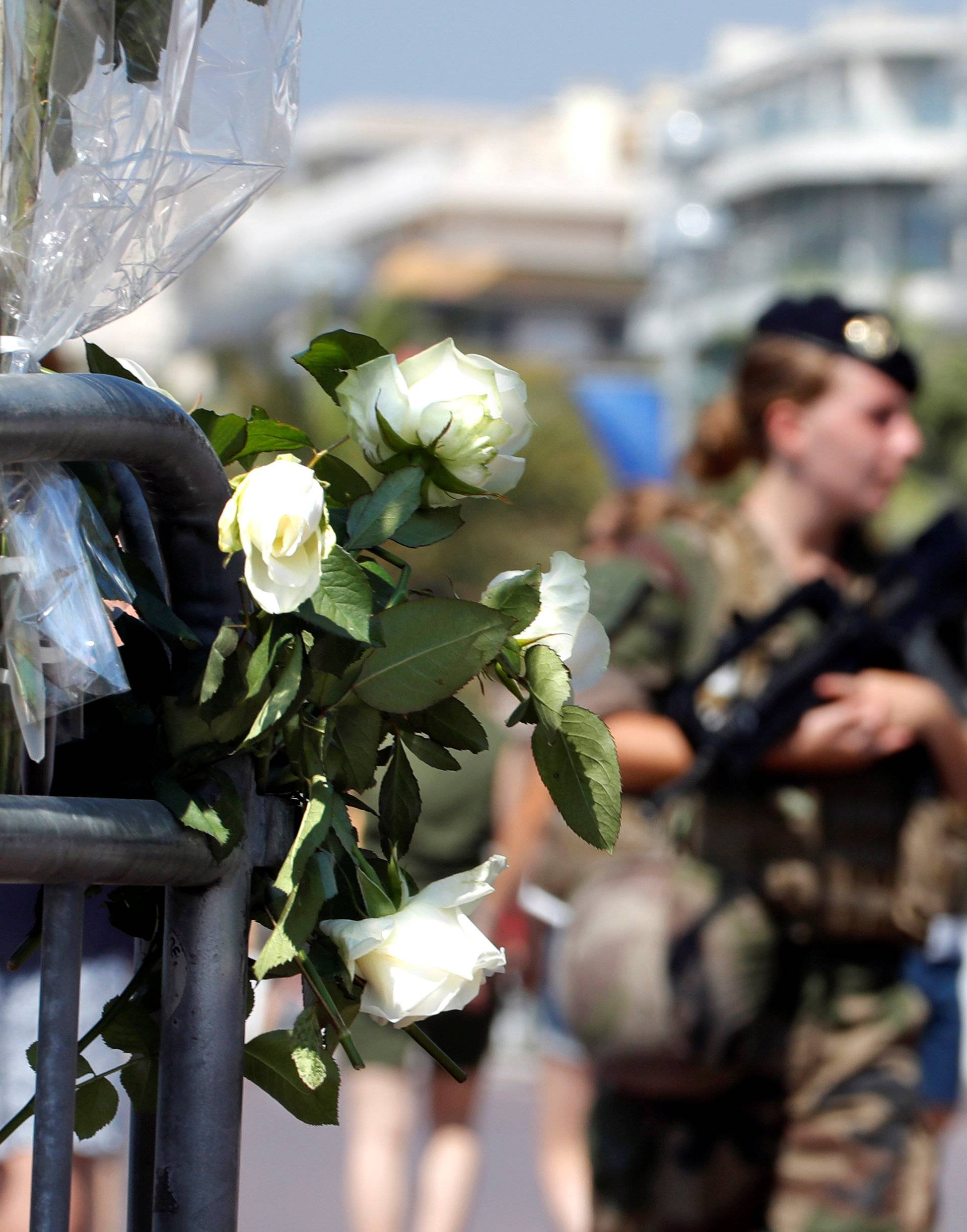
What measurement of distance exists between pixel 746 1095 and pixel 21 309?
7.44ft

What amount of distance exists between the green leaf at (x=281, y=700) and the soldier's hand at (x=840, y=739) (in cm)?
197

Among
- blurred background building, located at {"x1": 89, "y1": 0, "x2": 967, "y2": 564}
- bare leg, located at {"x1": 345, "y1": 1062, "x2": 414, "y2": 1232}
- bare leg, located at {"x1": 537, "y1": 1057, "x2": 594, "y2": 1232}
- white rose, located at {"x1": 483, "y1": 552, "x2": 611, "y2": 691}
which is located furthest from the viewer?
blurred background building, located at {"x1": 89, "y1": 0, "x2": 967, "y2": 564}

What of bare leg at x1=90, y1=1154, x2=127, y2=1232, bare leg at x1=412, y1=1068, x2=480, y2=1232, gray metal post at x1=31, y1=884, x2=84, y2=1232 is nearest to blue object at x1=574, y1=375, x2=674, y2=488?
bare leg at x1=412, y1=1068, x2=480, y2=1232

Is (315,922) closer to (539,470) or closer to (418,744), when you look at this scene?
(418,744)

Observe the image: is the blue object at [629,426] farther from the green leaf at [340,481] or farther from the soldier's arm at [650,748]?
the green leaf at [340,481]

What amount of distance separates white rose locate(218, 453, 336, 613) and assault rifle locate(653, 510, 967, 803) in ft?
6.47

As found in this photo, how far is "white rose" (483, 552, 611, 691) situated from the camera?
45.8 inches

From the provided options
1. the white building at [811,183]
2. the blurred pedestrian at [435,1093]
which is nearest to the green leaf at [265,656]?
the blurred pedestrian at [435,1093]

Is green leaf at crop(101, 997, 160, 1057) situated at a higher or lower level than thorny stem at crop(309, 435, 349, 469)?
lower

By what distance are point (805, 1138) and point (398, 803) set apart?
6.67ft

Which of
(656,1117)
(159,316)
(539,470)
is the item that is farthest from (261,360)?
(656,1117)

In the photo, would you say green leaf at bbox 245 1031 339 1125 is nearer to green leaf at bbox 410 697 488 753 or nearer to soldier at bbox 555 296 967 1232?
green leaf at bbox 410 697 488 753

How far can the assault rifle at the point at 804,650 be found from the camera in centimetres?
294

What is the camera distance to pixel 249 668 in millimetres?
1050
